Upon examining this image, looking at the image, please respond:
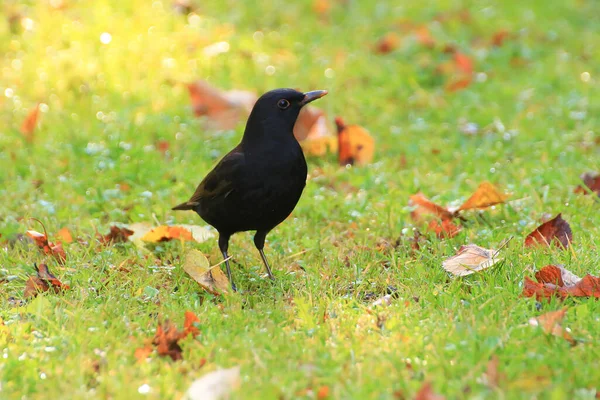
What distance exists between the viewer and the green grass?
3205 mm

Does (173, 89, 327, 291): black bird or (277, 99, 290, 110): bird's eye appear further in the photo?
(277, 99, 290, 110): bird's eye

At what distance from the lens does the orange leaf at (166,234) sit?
183 inches

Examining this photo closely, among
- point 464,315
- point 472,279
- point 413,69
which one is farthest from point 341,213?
point 413,69

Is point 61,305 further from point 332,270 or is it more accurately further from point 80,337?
point 332,270

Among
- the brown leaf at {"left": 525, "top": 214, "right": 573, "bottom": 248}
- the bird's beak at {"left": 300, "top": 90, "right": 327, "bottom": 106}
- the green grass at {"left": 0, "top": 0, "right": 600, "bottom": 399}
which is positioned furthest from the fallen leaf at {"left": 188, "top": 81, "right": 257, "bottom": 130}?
the brown leaf at {"left": 525, "top": 214, "right": 573, "bottom": 248}

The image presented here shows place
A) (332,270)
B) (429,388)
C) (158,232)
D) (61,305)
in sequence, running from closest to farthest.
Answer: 1. (429,388)
2. (61,305)
3. (332,270)
4. (158,232)

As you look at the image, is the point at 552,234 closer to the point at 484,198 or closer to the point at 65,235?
the point at 484,198

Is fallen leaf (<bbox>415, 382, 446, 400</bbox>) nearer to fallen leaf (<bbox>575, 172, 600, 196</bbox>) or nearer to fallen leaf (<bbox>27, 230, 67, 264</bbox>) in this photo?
fallen leaf (<bbox>27, 230, 67, 264</bbox>)

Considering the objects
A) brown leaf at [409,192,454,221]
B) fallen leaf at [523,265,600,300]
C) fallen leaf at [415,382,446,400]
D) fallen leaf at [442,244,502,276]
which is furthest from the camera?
brown leaf at [409,192,454,221]

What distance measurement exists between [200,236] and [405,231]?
3.90 ft

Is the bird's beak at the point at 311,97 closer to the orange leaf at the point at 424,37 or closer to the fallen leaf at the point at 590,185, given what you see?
the fallen leaf at the point at 590,185

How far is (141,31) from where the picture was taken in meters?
7.99

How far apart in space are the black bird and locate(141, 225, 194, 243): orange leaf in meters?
0.29

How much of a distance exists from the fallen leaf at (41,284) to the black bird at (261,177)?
0.85m
